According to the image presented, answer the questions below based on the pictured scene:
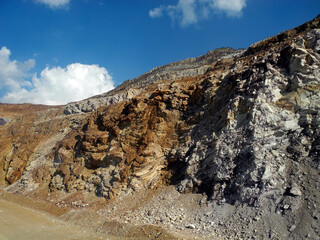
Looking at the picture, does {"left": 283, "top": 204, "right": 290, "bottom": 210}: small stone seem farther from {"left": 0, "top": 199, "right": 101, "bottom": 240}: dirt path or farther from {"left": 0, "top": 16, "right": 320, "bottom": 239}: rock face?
{"left": 0, "top": 199, "right": 101, "bottom": 240}: dirt path

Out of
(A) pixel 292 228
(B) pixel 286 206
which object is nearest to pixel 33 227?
(A) pixel 292 228

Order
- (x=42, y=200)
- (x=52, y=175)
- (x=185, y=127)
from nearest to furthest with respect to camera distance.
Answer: (x=185, y=127) → (x=42, y=200) → (x=52, y=175)

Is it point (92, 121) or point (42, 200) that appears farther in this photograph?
point (92, 121)

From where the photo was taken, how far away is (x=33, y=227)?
43.5 feet

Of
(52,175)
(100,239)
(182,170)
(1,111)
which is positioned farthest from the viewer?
(1,111)

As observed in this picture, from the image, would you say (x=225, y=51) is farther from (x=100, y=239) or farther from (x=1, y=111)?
(x=1, y=111)

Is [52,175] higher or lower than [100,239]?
higher

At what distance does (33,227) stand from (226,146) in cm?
1392

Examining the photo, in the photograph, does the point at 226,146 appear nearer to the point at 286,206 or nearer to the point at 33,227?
the point at 286,206

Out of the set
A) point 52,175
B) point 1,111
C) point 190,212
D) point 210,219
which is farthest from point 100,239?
point 1,111

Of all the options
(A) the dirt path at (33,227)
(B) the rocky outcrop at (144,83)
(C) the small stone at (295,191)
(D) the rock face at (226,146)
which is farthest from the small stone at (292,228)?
(B) the rocky outcrop at (144,83)

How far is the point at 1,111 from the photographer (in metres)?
79.8

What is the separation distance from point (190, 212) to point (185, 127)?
7.32 m

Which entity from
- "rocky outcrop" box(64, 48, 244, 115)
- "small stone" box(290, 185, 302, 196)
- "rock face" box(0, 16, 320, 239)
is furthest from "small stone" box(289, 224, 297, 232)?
"rocky outcrop" box(64, 48, 244, 115)
